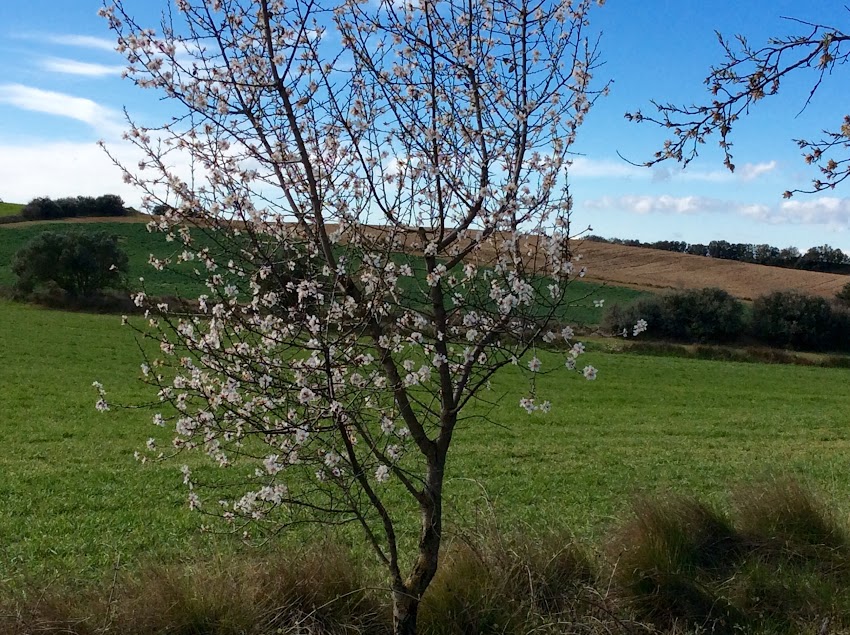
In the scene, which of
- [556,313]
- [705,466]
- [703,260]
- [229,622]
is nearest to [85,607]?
[229,622]

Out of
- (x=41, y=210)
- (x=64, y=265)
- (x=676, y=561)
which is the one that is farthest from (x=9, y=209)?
(x=676, y=561)

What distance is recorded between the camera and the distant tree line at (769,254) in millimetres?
57906

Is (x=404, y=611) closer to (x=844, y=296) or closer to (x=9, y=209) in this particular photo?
(x=844, y=296)

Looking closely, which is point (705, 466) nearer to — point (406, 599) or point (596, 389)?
point (406, 599)

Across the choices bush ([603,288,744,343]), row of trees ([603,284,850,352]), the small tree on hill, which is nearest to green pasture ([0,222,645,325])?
bush ([603,288,744,343])

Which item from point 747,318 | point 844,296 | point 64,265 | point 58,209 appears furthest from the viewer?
point 58,209

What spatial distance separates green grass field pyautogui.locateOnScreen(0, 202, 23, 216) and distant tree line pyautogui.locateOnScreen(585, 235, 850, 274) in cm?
5204

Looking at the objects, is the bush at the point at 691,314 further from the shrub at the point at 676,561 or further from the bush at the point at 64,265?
the shrub at the point at 676,561

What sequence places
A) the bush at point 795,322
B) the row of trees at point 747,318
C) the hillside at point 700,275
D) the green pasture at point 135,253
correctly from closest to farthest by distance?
1. the green pasture at point 135,253
2. the row of trees at point 747,318
3. the bush at point 795,322
4. the hillside at point 700,275

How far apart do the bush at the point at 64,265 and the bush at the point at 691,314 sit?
2836 centimetres

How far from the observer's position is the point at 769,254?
2499 inches

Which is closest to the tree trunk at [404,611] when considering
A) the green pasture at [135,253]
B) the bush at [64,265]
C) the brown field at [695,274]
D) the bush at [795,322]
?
the green pasture at [135,253]

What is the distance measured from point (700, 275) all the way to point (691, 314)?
51.8 ft

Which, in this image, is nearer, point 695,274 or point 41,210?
point 695,274
